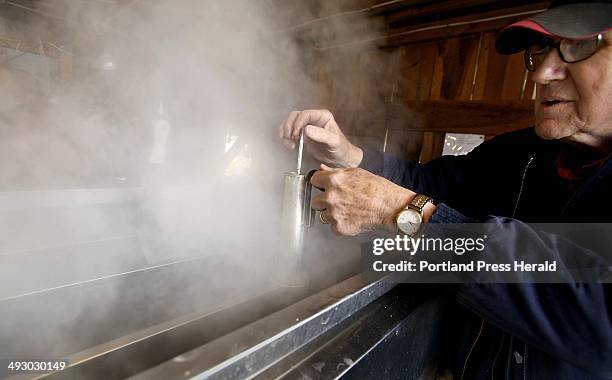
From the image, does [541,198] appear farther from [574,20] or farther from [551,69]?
[574,20]

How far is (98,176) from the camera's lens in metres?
2.35

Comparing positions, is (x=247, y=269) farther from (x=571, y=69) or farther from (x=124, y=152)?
(x=124, y=152)

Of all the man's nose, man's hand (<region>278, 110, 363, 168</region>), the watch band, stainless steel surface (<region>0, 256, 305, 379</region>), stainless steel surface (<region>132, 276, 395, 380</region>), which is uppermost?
the man's nose

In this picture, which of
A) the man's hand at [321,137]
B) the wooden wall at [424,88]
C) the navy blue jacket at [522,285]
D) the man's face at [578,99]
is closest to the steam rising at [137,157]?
the man's hand at [321,137]

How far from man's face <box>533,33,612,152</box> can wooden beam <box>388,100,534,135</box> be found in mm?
1937

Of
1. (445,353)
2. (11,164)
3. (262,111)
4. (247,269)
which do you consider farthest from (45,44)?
(445,353)

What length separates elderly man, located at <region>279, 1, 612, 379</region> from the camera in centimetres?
80

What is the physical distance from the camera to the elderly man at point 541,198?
80 centimetres

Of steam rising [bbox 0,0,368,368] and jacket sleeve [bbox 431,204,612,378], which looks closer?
jacket sleeve [bbox 431,204,612,378]

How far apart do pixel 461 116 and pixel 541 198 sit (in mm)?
2144

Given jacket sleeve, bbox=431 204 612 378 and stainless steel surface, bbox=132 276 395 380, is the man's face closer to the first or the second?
jacket sleeve, bbox=431 204 612 378

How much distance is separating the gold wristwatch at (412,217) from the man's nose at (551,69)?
0.60 m

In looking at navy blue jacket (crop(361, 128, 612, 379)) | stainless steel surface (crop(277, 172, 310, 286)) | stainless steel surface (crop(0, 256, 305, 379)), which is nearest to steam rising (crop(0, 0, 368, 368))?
stainless steel surface (crop(0, 256, 305, 379))

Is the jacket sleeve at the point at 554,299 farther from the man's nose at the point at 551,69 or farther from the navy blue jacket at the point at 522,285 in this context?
the man's nose at the point at 551,69
